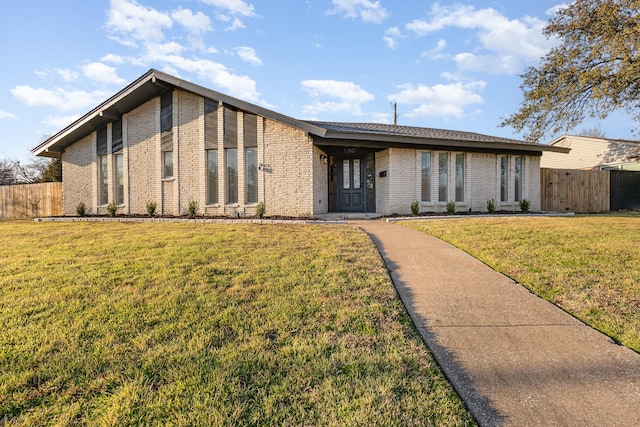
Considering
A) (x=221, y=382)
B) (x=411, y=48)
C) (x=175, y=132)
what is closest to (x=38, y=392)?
(x=221, y=382)

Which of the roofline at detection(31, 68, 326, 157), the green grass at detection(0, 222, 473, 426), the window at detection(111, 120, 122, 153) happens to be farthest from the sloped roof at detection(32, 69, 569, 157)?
the green grass at detection(0, 222, 473, 426)

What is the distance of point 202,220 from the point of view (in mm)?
10570

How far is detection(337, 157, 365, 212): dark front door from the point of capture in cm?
1312

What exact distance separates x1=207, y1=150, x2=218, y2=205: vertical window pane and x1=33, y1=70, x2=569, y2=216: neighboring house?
Result: 37mm

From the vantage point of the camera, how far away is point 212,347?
253 centimetres

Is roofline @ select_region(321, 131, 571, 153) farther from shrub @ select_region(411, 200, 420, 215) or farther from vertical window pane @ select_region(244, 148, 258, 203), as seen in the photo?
vertical window pane @ select_region(244, 148, 258, 203)

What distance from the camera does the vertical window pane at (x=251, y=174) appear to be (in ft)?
37.2

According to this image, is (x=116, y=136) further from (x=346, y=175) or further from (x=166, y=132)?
(x=346, y=175)

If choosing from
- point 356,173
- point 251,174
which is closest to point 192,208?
point 251,174

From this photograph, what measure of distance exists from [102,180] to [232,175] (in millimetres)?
5880

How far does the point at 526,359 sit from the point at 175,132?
41.0 feet

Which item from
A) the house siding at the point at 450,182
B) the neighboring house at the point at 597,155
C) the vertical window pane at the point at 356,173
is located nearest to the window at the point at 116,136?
the vertical window pane at the point at 356,173

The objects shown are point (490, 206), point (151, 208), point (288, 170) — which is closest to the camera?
point (288, 170)

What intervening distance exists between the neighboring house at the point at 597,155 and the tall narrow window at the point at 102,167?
72.6 ft
